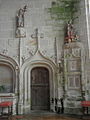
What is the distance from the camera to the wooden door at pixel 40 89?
7.56m

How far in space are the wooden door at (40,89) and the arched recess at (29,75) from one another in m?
0.27

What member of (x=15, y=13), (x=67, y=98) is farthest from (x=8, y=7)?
(x=67, y=98)

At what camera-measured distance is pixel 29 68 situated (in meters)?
7.62

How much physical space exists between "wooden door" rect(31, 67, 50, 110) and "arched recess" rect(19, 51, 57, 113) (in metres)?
0.27

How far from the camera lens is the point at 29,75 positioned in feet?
24.8

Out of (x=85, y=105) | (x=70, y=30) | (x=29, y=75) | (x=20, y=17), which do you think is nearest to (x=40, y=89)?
(x=29, y=75)

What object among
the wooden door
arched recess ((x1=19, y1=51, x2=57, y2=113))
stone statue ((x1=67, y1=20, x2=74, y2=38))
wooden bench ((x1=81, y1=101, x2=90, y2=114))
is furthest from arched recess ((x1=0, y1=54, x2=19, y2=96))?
wooden bench ((x1=81, y1=101, x2=90, y2=114))

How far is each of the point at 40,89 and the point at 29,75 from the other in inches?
32.3

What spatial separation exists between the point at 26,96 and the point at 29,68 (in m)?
1.25

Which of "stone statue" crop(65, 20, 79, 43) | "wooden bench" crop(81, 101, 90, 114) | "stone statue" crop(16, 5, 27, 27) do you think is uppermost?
"stone statue" crop(16, 5, 27, 27)

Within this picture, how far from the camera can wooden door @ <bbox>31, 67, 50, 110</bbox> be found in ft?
24.8

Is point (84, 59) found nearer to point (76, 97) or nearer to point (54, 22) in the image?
point (76, 97)

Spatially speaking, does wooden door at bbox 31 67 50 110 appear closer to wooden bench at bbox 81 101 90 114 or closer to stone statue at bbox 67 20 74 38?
wooden bench at bbox 81 101 90 114

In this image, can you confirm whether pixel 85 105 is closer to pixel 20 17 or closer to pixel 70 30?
pixel 70 30
